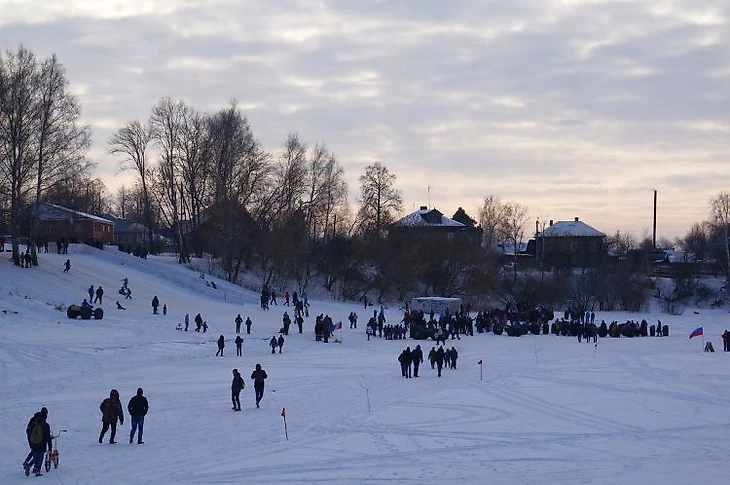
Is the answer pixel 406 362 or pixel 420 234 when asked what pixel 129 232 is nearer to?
pixel 420 234

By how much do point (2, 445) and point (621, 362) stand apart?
2390 centimetres

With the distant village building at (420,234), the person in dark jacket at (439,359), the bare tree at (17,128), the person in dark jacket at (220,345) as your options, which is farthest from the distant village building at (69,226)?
the person in dark jacket at (439,359)

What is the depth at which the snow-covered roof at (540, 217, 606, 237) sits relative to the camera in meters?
111

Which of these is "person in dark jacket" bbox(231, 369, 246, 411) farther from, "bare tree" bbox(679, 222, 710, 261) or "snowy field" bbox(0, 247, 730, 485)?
"bare tree" bbox(679, 222, 710, 261)

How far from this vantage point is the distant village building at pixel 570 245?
9262cm

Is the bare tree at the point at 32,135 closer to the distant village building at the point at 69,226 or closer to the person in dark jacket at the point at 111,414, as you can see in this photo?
the distant village building at the point at 69,226

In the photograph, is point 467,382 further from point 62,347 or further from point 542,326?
point 542,326

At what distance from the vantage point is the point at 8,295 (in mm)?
41094

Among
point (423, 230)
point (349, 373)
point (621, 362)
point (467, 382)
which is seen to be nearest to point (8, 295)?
point (349, 373)

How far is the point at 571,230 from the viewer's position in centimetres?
11231

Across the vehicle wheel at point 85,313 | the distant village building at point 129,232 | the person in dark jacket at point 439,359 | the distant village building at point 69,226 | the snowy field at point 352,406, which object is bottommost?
the snowy field at point 352,406

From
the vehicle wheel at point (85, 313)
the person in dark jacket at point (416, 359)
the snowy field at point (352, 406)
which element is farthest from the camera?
the vehicle wheel at point (85, 313)

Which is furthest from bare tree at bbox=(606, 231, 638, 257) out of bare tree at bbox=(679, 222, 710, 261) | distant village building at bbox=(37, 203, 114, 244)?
distant village building at bbox=(37, 203, 114, 244)

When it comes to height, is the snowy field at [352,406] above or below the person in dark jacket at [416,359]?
below
